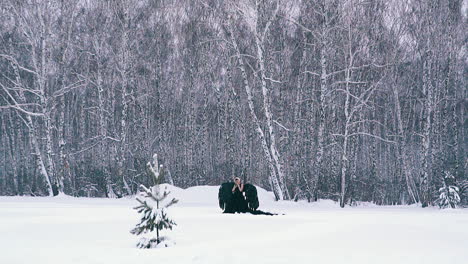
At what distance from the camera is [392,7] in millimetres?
25141

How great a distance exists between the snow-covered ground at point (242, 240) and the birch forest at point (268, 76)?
8.35 m

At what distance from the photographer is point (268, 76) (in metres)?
26.8

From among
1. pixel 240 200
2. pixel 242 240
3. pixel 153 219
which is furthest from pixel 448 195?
pixel 153 219

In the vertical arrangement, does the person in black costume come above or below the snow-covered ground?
A: above

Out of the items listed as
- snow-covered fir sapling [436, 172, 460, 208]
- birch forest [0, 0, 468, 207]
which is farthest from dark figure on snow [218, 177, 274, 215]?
snow-covered fir sapling [436, 172, 460, 208]

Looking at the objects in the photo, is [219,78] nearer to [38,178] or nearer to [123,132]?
[123,132]

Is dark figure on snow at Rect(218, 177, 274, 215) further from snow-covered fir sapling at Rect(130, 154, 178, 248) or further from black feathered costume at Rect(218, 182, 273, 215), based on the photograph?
snow-covered fir sapling at Rect(130, 154, 178, 248)

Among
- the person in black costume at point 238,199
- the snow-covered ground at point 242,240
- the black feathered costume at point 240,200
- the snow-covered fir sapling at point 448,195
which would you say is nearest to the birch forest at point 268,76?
the snow-covered fir sapling at point 448,195

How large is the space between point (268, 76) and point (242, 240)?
18338 mm

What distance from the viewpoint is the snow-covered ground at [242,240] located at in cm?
768

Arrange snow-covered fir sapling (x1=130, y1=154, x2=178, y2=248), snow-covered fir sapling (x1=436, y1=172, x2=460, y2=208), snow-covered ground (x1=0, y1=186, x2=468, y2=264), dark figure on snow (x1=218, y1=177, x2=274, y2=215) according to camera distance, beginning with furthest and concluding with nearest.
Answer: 1. snow-covered fir sapling (x1=436, y1=172, x2=460, y2=208)
2. dark figure on snow (x1=218, y1=177, x2=274, y2=215)
3. snow-covered fir sapling (x1=130, y1=154, x2=178, y2=248)
4. snow-covered ground (x1=0, y1=186, x2=468, y2=264)

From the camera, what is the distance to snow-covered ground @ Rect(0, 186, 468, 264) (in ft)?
25.2

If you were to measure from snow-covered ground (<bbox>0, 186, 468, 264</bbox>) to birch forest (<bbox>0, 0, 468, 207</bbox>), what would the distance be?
8.35 metres

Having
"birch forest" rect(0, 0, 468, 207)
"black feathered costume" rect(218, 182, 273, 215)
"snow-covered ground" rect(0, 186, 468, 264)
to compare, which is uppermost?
"birch forest" rect(0, 0, 468, 207)
